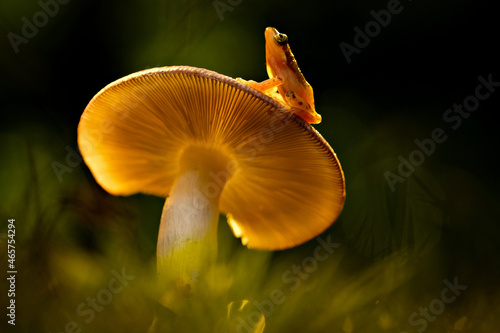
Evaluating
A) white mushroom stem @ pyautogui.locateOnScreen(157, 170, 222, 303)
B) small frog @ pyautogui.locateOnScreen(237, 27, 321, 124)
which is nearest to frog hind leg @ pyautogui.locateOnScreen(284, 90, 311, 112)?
small frog @ pyautogui.locateOnScreen(237, 27, 321, 124)

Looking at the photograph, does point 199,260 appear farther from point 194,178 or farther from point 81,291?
point 81,291

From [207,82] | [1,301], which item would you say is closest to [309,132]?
[207,82]

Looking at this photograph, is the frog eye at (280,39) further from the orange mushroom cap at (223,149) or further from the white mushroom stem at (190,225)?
the white mushroom stem at (190,225)

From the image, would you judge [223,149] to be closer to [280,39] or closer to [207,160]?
[207,160]

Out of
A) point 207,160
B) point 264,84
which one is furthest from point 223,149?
point 264,84

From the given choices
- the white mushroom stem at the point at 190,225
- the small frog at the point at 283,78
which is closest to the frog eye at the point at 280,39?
the small frog at the point at 283,78

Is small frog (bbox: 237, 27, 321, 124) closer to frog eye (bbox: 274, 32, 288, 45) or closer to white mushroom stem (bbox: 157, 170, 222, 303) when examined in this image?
frog eye (bbox: 274, 32, 288, 45)
